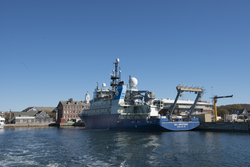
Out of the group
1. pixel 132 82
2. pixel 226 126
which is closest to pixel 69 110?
pixel 132 82

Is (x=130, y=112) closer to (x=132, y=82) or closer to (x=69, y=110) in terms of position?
(x=132, y=82)

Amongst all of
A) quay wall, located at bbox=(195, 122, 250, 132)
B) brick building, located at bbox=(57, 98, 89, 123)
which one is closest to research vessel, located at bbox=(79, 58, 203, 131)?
quay wall, located at bbox=(195, 122, 250, 132)

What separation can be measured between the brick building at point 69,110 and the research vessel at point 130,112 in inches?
1310

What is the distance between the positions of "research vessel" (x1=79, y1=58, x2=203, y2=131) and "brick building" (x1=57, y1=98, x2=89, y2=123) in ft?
109

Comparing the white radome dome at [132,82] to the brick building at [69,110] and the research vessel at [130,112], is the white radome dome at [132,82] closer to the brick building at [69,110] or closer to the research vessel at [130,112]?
the research vessel at [130,112]

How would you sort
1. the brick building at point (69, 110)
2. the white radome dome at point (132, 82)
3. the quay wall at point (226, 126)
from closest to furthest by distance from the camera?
the quay wall at point (226, 126)
the white radome dome at point (132, 82)
the brick building at point (69, 110)

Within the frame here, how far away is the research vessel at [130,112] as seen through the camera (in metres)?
44.0

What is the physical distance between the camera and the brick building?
95.2m

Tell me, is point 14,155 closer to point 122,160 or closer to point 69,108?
point 122,160

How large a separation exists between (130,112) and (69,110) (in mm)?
53299

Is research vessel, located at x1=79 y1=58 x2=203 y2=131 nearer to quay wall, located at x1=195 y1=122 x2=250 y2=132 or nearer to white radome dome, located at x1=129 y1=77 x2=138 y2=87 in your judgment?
white radome dome, located at x1=129 y1=77 x2=138 y2=87

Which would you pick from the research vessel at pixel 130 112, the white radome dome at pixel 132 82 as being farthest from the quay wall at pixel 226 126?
the white radome dome at pixel 132 82

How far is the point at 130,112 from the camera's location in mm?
51656

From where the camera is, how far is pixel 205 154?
20500 mm
